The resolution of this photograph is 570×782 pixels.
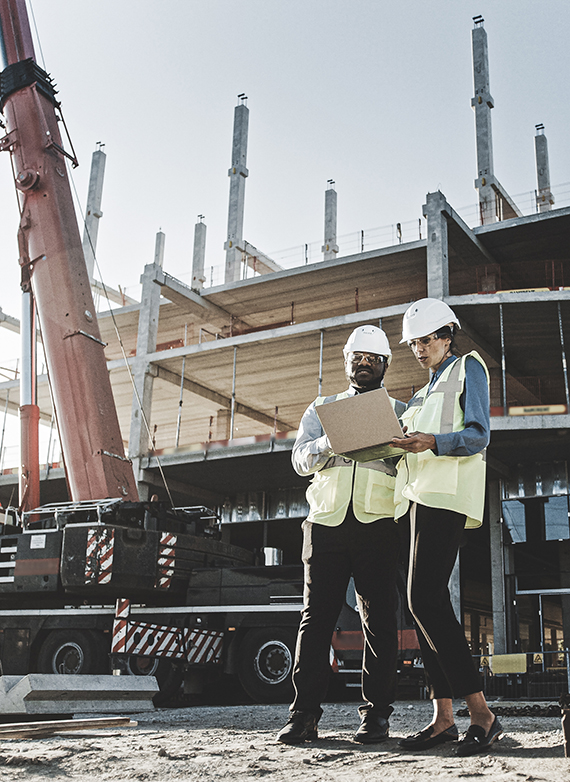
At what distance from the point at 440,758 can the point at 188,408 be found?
3023 centimetres

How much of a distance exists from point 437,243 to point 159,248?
71.7 ft

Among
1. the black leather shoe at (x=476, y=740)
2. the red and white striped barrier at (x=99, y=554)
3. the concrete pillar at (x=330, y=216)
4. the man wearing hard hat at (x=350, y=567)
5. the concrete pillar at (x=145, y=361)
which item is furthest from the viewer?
the concrete pillar at (x=330, y=216)

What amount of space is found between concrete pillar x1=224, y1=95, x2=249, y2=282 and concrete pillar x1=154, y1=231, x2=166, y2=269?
8105mm

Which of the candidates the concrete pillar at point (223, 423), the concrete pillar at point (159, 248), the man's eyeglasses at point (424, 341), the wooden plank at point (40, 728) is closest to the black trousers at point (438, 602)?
the man's eyeglasses at point (424, 341)

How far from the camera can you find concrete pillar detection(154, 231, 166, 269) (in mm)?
38391

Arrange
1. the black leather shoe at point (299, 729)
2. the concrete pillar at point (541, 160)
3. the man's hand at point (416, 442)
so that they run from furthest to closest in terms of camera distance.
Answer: the concrete pillar at point (541, 160)
the black leather shoe at point (299, 729)
the man's hand at point (416, 442)

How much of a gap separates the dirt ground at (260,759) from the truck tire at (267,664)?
5.48m

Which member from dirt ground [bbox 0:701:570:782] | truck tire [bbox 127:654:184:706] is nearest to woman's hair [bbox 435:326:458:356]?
dirt ground [bbox 0:701:570:782]

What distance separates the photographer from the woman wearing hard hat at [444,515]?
328 centimetres

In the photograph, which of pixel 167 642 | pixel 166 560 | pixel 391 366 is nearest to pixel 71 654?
pixel 167 642

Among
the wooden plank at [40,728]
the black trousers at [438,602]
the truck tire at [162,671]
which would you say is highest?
the black trousers at [438,602]

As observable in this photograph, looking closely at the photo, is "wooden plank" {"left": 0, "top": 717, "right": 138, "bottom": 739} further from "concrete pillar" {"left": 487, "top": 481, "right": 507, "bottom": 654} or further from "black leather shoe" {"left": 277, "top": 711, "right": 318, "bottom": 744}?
"concrete pillar" {"left": 487, "top": 481, "right": 507, "bottom": 654}

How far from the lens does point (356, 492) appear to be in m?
3.90

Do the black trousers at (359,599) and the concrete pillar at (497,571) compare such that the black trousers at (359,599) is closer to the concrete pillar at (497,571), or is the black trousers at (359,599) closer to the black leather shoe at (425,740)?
the black leather shoe at (425,740)
